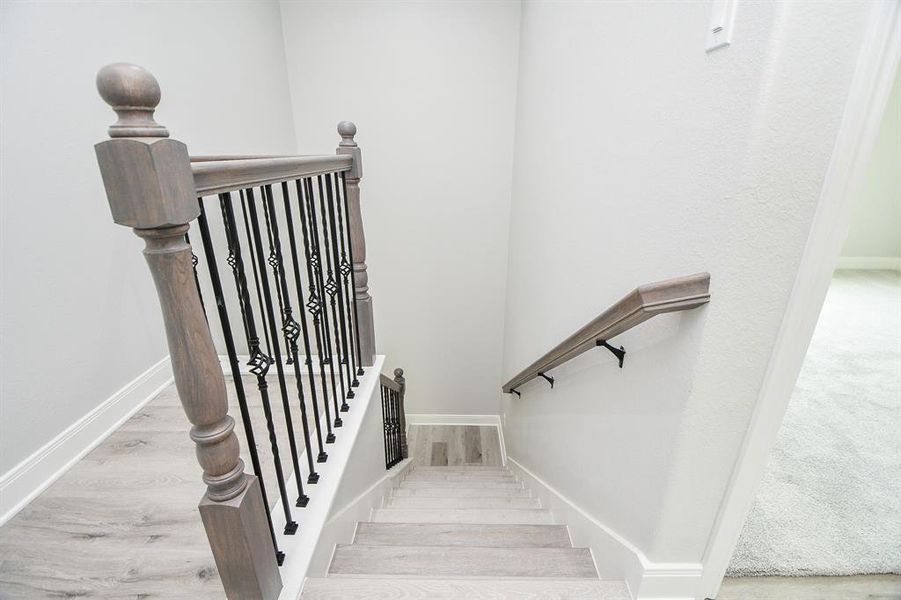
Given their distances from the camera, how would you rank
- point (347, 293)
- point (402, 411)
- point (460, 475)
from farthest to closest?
point (402, 411) → point (460, 475) → point (347, 293)

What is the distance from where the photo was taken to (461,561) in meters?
1.41

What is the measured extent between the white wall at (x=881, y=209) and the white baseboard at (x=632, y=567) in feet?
15.1

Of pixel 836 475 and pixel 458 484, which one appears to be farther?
pixel 458 484

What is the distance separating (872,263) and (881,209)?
55 centimetres

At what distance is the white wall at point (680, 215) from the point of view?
2.36 feet

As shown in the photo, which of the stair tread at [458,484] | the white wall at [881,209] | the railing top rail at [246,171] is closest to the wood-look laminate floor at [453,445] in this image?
the stair tread at [458,484]

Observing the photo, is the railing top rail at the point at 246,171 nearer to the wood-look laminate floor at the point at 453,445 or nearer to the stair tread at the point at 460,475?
the stair tread at the point at 460,475

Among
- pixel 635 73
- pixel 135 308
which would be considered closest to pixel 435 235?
pixel 135 308

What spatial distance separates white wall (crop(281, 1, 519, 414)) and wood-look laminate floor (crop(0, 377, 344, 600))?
93.3 inches

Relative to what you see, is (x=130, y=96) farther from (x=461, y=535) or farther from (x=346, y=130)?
(x=461, y=535)

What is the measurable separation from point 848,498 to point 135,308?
9.61ft

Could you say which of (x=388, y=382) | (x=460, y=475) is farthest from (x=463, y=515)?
(x=460, y=475)

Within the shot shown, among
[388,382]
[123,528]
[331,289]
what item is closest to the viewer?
[123,528]

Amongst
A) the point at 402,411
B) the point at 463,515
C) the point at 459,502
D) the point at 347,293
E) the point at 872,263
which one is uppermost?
the point at 347,293
